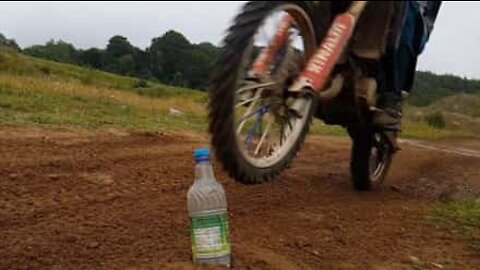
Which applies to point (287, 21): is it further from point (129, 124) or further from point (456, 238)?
point (129, 124)

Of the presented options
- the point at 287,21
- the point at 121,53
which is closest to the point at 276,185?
the point at 287,21

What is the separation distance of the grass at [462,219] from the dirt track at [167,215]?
10 cm

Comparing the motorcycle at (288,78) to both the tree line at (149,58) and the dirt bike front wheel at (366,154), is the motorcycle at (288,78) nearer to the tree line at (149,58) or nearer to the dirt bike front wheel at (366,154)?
the dirt bike front wheel at (366,154)

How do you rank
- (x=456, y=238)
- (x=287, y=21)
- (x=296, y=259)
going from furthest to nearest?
(x=456, y=238), (x=287, y=21), (x=296, y=259)

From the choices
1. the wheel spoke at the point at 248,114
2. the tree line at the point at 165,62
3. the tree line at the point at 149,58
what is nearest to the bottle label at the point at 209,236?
the wheel spoke at the point at 248,114

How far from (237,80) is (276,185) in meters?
2.68

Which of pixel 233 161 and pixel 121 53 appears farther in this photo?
pixel 121 53

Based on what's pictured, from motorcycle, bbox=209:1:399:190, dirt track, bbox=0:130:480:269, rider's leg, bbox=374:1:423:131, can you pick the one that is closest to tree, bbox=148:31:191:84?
dirt track, bbox=0:130:480:269

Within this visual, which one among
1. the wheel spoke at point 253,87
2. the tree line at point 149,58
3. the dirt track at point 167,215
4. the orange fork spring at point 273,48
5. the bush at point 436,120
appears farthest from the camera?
the tree line at point 149,58

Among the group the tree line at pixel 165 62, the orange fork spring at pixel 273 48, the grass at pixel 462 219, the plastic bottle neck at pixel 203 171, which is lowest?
the grass at pixel 462 219

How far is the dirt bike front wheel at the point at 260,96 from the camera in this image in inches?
140

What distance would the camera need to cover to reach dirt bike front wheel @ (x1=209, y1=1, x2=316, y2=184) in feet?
11.6

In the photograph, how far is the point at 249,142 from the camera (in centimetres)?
396

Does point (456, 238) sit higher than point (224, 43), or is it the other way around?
point (224, 43)
